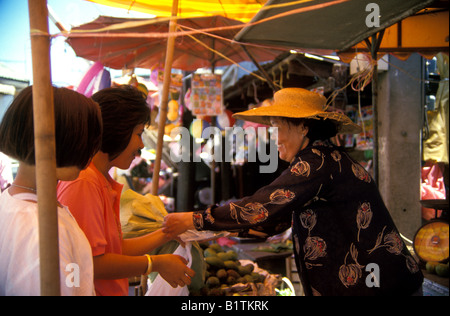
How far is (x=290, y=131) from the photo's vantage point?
1944mm

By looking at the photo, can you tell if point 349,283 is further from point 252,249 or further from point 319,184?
point 252,249

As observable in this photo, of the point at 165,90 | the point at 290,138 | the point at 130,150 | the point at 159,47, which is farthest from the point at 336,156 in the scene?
A: the point at 159,47

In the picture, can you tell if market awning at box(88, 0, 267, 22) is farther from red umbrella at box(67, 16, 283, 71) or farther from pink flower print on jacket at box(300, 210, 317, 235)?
pink flower print on jacket at box(300, 210, 317, 235)

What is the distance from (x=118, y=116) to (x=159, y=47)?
3.98 meters

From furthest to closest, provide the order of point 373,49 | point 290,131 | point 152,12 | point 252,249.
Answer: point 252,249, point 152,12, point 373,49, point 290,131

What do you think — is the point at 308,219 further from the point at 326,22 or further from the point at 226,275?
the point at 226,275

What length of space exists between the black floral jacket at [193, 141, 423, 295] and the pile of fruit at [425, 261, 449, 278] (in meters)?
1.93

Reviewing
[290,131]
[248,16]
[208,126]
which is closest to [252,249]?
→ [208,126]

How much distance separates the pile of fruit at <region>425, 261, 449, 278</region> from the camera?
3353 mm

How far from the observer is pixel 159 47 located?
5.20m

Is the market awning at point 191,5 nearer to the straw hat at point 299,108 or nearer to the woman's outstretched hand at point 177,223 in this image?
the straw hat at point 299,108

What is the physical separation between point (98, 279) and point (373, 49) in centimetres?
236

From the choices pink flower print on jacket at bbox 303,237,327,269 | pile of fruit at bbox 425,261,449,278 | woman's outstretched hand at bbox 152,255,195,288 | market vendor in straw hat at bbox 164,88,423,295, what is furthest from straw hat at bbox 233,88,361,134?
pile of fruit at bbox 425,261,449,278

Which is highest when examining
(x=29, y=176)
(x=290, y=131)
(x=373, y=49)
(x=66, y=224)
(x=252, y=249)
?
(x=373, y=49)
